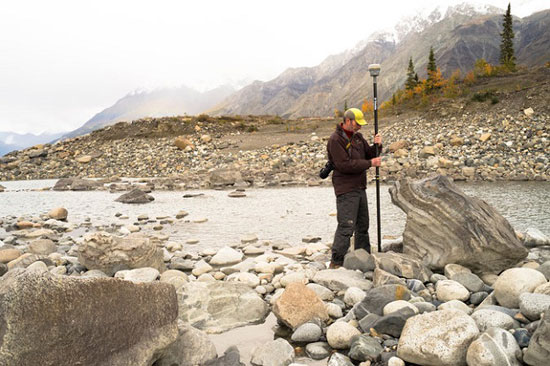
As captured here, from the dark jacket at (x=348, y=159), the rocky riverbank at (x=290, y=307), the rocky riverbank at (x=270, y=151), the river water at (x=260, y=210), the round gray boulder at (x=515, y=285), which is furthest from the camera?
the rocky riverbank at (x=270, y=151)

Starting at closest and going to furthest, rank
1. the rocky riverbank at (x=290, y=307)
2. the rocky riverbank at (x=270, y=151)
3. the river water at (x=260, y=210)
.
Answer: the rocky riverbank at (x=290, y=307)
the river water at (x=260, y=210)
the rocky riverbank at (x=270, y=151)

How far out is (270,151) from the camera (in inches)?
1230

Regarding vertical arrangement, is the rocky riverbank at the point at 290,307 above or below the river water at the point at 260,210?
above

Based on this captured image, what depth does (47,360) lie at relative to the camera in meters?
2.98

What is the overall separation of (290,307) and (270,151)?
26.5m

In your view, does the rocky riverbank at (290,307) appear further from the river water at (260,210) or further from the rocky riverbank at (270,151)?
the rocky riverbank at (270,151)

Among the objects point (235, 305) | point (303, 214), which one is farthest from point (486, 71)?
point (235, 305)

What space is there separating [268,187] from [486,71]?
34013 millimetres

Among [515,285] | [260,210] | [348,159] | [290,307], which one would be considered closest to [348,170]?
[348,159]

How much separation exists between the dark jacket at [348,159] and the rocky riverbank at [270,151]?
48.8 feet

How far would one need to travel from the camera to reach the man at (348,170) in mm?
6676

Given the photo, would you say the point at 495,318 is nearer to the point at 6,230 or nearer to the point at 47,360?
the point at 47,360

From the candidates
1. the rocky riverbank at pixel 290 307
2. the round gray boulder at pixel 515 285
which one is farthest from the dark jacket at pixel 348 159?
the round gray boulder at pixel 515 285

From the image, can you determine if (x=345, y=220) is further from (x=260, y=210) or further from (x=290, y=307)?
(x=260, y=210)
